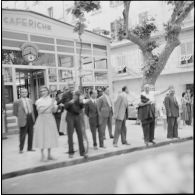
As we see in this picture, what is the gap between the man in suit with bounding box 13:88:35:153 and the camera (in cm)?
222

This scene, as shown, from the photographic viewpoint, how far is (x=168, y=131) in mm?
3420

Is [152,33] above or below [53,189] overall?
above

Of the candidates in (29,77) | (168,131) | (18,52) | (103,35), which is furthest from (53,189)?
(168,131)

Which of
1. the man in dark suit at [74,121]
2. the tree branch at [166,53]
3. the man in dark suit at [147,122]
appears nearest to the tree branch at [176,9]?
the tree branch at [166,53]

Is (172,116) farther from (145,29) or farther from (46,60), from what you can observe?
(46,60)

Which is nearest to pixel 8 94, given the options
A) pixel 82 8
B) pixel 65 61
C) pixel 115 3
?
pixel 65 61

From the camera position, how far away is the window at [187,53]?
1511 mm

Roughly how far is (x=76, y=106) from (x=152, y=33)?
1.63 meters

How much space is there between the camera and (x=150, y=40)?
1.99 metres

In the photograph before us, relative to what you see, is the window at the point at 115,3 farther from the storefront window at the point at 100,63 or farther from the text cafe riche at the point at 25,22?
the text cafe riche at the point at 25,22

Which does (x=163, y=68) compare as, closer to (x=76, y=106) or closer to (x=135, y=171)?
(x=135, y=171)

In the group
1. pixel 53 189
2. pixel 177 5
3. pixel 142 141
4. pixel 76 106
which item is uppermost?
pixel 177 5

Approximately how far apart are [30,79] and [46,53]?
0.20 m

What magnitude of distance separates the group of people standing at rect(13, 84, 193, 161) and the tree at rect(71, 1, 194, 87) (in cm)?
23
